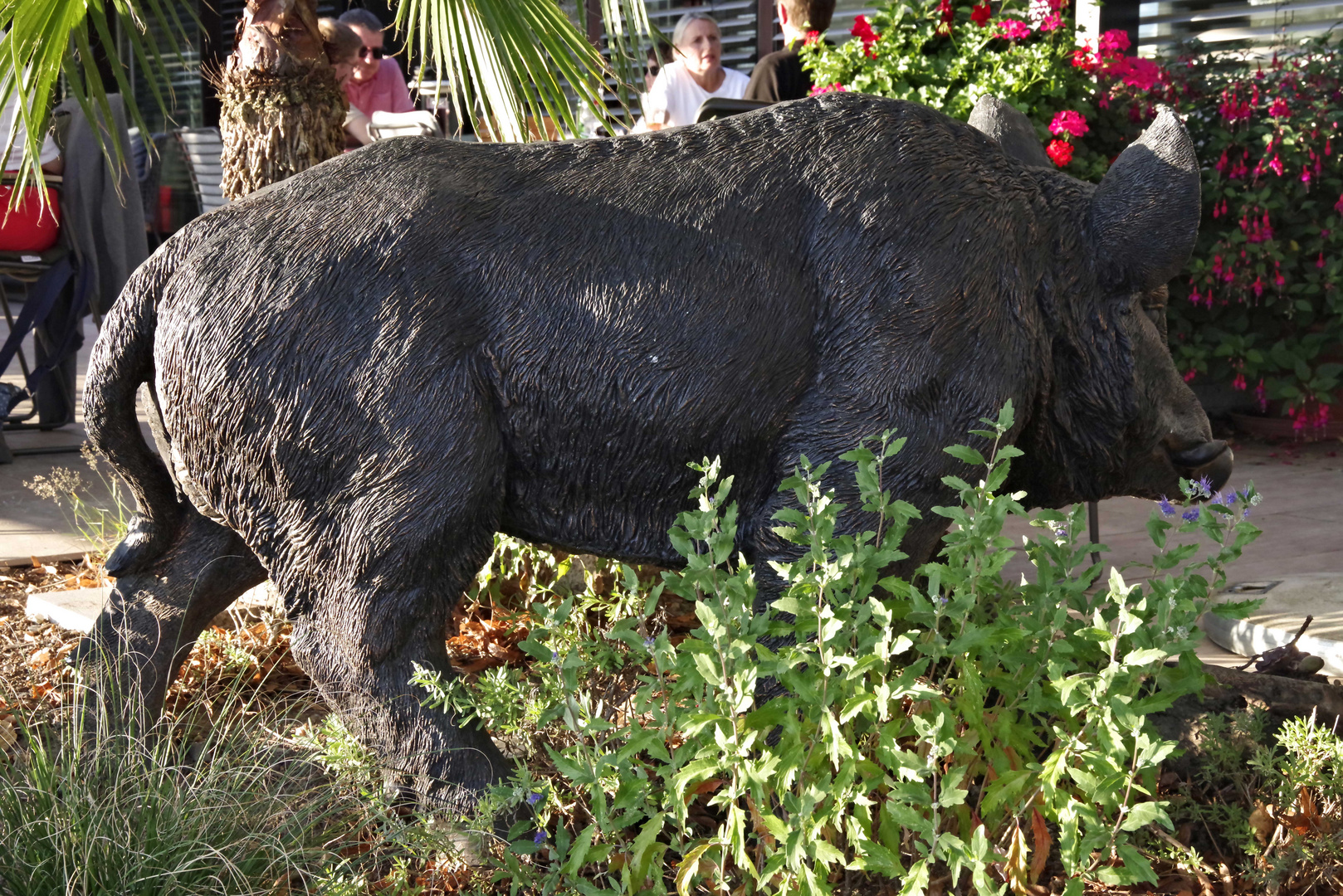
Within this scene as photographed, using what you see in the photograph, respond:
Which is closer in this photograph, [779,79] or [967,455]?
[967,455]

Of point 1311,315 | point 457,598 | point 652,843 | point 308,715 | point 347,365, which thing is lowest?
point 1311,315

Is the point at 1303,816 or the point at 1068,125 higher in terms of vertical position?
the point at 1068,125

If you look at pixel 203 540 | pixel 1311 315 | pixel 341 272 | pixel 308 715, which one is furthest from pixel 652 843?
pixel 1311 315

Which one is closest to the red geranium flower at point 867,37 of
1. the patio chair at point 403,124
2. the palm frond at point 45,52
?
the patio chair at point 403,124

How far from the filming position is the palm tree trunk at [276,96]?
4125mm

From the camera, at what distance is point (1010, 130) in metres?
3.00

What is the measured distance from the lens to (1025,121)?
305 cm

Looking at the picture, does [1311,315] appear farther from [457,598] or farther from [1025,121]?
[457,598]

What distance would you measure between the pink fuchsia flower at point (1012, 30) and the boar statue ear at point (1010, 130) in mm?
2985

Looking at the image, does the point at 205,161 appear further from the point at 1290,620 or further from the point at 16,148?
the point at 1290,620

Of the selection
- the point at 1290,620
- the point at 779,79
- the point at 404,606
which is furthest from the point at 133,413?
the point at 779,79

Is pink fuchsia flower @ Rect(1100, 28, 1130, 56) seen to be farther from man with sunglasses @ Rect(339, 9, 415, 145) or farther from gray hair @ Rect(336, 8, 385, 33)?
gray hair @ Rect(336, 8, 385, 33)

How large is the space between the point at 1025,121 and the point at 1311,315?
443 centimetres

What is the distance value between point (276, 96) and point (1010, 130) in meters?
2.35
